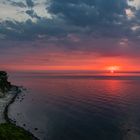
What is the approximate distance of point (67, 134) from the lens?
62.2 meters

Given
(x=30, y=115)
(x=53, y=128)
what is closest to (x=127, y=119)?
(x=53, y=128)

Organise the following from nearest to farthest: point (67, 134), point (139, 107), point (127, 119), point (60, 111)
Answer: point (67, 134), point (127, 119), point (60, 111), point (139, 107)

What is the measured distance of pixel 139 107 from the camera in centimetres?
9975

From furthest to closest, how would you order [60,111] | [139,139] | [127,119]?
[60,111], [127,119], [139,139]

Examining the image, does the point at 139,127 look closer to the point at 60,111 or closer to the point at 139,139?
the point at 139,139

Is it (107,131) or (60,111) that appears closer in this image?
(107,131)

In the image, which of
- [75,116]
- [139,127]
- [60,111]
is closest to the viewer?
[139,127]

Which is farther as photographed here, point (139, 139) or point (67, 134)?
point (67, 134)

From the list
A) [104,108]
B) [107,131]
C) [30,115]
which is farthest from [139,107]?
[30,115]

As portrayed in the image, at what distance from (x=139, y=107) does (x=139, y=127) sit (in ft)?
110

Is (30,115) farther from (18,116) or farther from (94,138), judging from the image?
(94,138)

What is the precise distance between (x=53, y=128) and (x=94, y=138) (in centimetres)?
1380

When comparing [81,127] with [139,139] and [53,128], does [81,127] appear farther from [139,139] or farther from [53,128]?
[139,139]

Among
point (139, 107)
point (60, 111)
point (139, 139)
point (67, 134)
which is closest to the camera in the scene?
point (139, 139)
